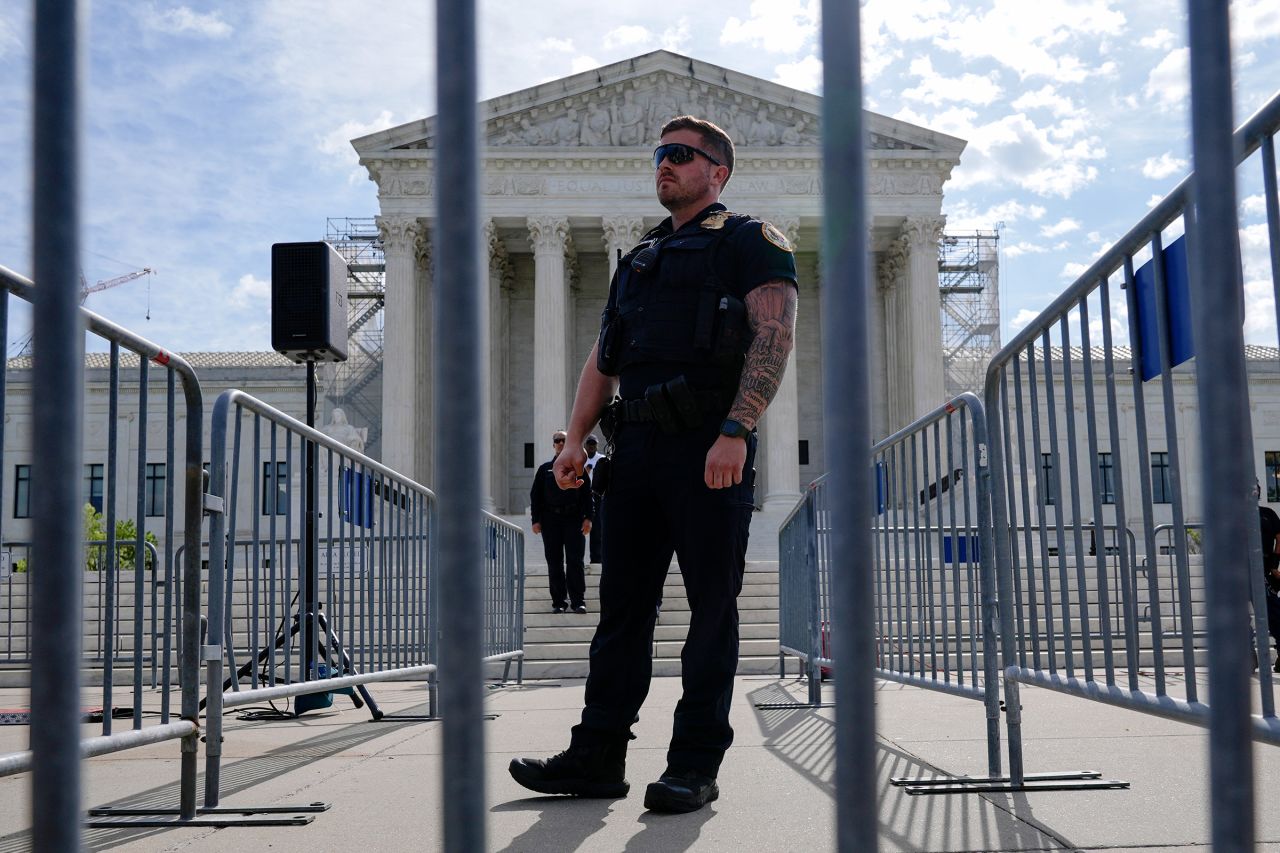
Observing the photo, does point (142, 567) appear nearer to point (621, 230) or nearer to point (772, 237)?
point (772, 237)

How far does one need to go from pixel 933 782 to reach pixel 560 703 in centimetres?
413

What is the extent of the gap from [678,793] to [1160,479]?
4.92 ft

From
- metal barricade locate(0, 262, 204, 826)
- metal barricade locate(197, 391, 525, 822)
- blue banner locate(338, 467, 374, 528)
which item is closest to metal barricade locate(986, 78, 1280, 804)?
metal barricade locate(197, 391, 525, 822)

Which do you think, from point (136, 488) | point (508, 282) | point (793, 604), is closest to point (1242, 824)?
point (136, 488)

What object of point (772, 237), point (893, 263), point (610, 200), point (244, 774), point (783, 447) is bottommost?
point (244, 774)

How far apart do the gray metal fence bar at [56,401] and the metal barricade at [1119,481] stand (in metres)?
1.68

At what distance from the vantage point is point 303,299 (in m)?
7.54

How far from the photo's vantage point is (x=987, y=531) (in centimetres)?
371

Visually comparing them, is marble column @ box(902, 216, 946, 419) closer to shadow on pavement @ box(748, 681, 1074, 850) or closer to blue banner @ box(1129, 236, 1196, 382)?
shadow on pavement @ box(748, 681, 1074, 850)

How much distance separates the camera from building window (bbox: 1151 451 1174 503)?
281 cm

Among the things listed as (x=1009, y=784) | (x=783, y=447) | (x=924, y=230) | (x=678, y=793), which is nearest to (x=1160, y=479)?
(x=1009, y=784)

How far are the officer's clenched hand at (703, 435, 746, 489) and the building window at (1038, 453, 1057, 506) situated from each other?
0.95 metres

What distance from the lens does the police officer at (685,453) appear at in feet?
10.6

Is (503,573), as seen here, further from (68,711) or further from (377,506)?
(68,711)
